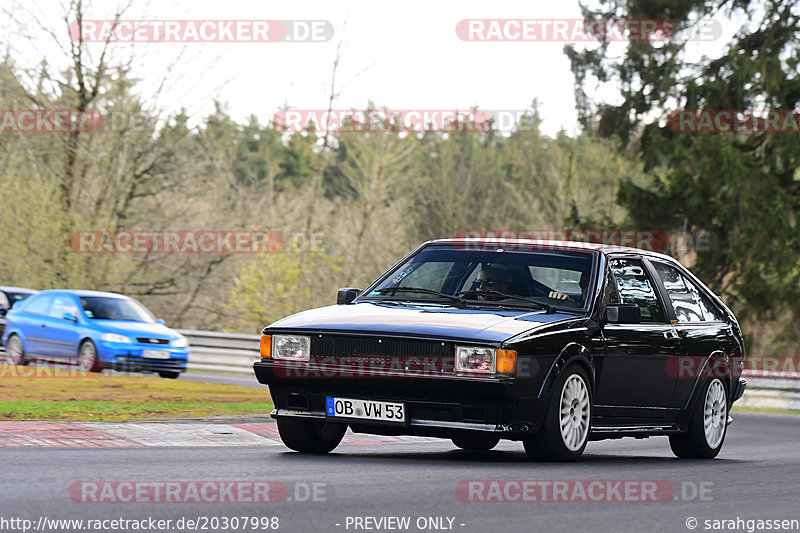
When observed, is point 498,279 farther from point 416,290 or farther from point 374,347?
point 374,347

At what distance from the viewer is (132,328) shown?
2189 centimetres

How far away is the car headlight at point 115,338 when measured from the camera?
21.5 meters

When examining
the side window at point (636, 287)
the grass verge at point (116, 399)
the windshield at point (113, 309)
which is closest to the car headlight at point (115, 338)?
the windshield at point (113, 309)

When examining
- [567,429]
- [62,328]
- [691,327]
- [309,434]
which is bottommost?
[309,434]

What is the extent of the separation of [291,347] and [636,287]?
3157mm

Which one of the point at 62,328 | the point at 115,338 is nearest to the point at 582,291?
the point at 115,338

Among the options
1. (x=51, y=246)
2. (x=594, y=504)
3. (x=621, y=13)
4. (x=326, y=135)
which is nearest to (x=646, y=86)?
(x=621, y=13)

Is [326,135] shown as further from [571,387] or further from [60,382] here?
[571,387]

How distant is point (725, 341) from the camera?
459 inches

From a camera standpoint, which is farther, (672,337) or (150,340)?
(150,340)

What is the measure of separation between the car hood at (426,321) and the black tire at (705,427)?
6.94 ft

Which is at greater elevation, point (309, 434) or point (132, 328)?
point (132, 328)

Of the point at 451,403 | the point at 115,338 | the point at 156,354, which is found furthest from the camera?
the point at 156,354

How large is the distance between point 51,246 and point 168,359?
12.0m
